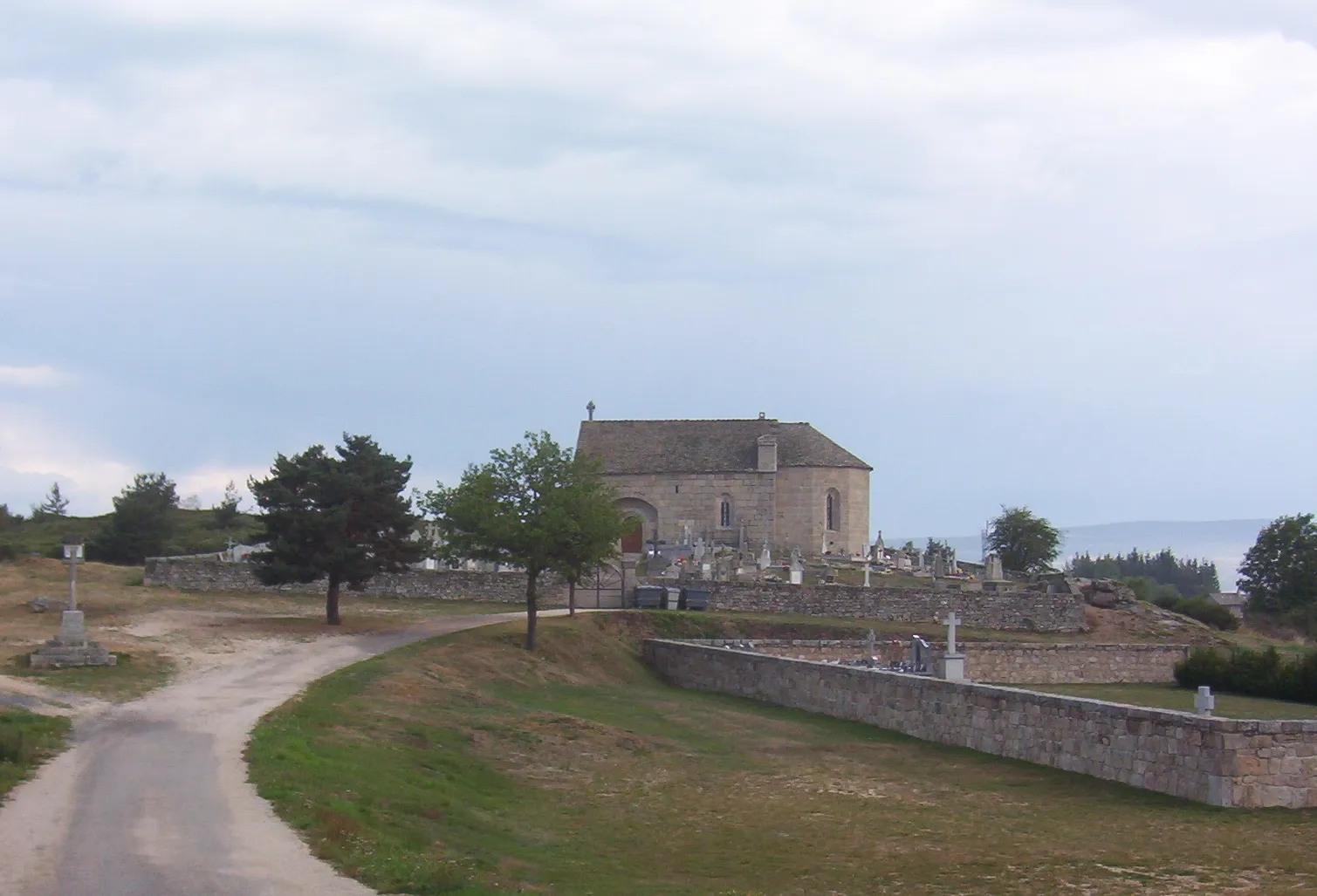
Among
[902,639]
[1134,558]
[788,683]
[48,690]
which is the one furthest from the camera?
[1134,558]

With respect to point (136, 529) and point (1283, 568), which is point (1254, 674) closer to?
point (1283, 568)

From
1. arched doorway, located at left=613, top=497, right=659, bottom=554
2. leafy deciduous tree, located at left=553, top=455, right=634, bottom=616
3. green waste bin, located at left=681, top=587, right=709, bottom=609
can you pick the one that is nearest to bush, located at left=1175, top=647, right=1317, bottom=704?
green waste bin, located at left=681, top=587, right=709, bottom=609

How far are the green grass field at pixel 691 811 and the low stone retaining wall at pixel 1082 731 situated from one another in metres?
0.41

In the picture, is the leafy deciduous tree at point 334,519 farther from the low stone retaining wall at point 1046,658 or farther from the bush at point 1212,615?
the bush at point 1212,615

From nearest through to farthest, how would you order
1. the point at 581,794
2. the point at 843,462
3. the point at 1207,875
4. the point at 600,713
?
the point at 1207,875 < the point at 581,794 < the point at 600,713 < the point at 843,462

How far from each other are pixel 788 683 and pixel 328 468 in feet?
47.1

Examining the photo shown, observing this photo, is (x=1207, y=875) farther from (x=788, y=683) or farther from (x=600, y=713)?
(x=788, y=683)

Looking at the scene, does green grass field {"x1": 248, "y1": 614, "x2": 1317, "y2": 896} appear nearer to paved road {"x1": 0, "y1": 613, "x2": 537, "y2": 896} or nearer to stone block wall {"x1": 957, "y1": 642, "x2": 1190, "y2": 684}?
paved road {"x1": 0, "y1": 613, "x2": 537, "y2": 896}

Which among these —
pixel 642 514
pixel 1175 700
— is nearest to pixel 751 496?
pixel 642 514

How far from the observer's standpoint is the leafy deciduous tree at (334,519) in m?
36.6

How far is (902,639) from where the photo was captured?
40.5 m

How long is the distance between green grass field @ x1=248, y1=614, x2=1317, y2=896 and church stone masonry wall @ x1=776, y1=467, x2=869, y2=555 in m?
38.0

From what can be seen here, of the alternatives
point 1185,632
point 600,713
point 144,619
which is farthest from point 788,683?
point 1185,632

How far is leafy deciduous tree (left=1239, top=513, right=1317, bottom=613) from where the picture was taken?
61.2m
